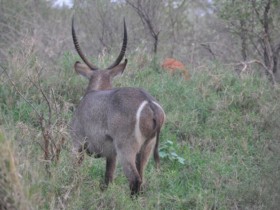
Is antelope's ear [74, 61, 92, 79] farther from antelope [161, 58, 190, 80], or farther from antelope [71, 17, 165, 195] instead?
antelope [161, 58, 190, 80]

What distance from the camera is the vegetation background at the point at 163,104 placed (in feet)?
17.2

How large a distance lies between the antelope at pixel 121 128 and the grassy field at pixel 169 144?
18 cm

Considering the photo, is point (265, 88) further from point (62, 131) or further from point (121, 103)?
point (62, 131)

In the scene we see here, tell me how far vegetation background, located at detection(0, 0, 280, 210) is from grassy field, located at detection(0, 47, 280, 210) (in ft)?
0.04

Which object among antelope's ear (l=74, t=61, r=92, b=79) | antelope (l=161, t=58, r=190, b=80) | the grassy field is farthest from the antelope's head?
antelope (l=161, t=58, r=190, b=80)

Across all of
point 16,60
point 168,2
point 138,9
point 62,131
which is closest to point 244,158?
point 62,131

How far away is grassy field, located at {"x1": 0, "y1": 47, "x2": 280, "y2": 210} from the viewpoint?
4.96 meters

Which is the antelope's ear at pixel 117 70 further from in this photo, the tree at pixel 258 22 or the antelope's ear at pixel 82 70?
the tree at pixel 258 22

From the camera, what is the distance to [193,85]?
8.86 metres

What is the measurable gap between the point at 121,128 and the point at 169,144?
170cm

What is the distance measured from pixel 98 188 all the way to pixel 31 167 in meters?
1.41

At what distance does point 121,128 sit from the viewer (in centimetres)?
567

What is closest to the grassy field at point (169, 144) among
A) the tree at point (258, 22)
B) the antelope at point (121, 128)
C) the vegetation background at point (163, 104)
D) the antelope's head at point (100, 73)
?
the vegetation background at point (163, 104)

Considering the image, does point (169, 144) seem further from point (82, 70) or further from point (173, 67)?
point (173, 67)
